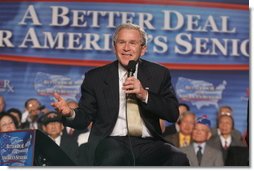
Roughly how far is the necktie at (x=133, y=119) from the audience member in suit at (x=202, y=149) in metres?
1.40

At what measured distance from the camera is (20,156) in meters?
4.49

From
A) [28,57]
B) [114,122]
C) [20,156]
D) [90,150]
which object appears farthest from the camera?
[28,57]

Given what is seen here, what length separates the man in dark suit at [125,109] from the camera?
10.6 ft

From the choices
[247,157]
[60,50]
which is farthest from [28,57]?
[247,157]

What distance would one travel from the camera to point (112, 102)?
3.56 meters

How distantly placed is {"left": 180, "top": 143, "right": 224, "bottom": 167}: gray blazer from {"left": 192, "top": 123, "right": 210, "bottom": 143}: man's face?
0.07 metres

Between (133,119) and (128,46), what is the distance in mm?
501

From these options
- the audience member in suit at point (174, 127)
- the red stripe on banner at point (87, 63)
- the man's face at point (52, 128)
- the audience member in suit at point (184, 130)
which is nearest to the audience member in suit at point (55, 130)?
the man's face at point (52, 128)

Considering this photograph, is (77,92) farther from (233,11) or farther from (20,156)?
(233,11)

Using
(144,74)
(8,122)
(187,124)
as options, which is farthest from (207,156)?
(8,122)

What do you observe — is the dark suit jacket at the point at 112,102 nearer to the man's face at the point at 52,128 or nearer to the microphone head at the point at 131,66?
the microphone head at the point at 131,66

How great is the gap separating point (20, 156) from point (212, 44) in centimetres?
193

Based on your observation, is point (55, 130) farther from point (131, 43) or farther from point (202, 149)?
point (131, 43)

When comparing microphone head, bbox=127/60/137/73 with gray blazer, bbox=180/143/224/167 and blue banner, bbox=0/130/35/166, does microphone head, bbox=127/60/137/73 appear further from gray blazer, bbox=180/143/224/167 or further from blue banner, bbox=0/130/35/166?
gray blazer, bbox=180/143/224/167
